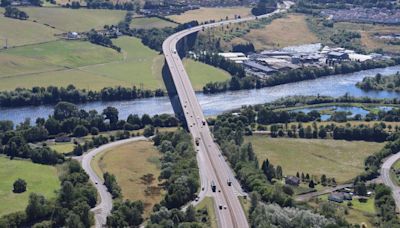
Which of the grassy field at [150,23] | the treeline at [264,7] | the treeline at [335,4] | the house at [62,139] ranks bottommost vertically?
the house at [62,139]

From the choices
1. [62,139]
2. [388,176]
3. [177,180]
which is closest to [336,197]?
[388,176]

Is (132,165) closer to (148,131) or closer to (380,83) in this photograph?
(148,131)

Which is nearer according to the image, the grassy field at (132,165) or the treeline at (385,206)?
the treeline at (385,206)

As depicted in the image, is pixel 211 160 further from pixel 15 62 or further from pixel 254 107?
pixel 15 62

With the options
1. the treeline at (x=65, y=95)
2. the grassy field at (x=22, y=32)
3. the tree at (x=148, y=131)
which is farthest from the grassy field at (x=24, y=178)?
the grassy field at (x=22, y=32)

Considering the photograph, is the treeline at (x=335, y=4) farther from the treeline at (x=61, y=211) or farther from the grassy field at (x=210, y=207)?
the treeline at (x=61, y=211)

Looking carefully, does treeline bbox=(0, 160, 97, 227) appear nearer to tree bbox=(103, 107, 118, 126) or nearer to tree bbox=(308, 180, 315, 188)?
tree bbox=(308, 180, 315, 188)
